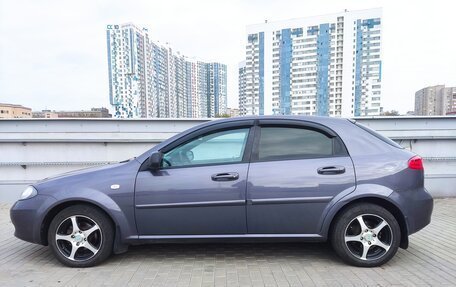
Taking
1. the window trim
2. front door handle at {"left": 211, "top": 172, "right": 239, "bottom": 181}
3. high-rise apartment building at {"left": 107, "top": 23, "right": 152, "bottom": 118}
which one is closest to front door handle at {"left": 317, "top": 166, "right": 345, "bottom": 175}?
the window trim

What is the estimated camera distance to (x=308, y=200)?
→ 9.76 feet

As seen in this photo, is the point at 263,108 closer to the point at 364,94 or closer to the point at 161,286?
the point at 364,94

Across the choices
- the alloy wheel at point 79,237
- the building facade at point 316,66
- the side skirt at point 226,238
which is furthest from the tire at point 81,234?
the building facade at point 316,66

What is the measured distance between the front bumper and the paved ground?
0.37 meters

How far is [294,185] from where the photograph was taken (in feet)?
9.74

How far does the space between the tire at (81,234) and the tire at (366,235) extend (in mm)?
2427

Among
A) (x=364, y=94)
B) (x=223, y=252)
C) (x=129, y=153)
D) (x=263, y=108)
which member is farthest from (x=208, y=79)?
(x=223, y=252)

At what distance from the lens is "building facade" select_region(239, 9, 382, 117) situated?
4772cm

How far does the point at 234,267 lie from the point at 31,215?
224 cm

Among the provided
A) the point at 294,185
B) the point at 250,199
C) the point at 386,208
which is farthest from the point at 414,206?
the point at 250,199

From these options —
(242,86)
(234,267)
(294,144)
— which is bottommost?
(234,267)

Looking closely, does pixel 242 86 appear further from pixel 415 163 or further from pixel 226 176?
pixel 226 176

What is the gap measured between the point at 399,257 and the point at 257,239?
1672 mm

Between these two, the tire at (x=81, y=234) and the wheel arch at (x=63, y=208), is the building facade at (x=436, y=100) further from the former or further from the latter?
the tire at (x=81, y=234)
